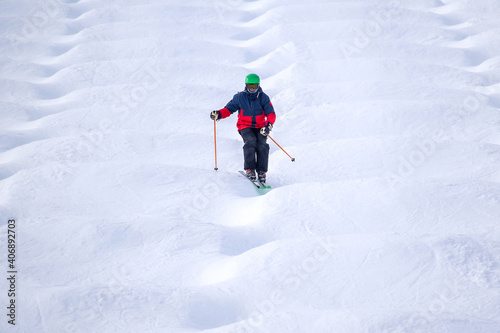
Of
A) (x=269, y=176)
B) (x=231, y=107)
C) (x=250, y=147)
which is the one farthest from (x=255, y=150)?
(x=231, y=107)

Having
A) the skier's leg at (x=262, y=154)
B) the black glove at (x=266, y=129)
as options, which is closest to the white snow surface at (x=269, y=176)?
the skier's leg at (x=262, y=154)

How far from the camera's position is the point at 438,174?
591 centimetres

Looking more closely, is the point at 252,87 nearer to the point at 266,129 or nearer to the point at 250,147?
the point at 266,129

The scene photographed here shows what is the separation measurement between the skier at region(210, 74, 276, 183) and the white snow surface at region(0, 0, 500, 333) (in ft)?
1.21

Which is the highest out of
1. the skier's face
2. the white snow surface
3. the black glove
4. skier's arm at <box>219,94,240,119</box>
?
the skier's face

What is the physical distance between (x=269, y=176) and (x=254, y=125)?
0.89 meters

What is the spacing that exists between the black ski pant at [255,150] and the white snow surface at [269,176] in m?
0.37

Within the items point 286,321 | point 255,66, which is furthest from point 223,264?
point 255,66

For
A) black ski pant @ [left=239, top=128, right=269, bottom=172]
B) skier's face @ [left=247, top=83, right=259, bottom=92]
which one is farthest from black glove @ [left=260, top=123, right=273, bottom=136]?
skier's face @ [left=247, top=83, right=259, bottom=92]

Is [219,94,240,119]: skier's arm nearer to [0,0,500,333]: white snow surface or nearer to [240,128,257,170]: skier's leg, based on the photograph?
[240,128,257,170]: skier's leg

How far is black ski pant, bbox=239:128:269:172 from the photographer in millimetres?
6219

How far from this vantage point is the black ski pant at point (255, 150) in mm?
6219

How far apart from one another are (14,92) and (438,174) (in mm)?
9419

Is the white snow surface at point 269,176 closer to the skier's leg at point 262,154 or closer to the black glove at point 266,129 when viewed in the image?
the skier's leg at point 262,154
